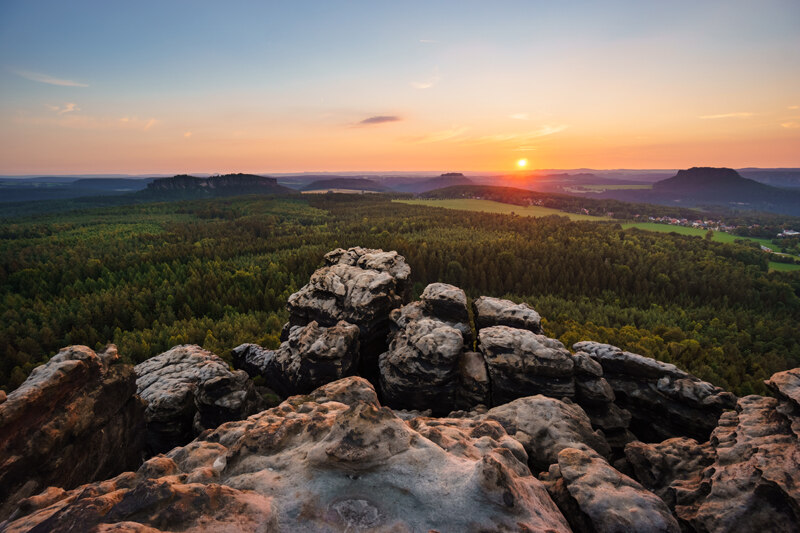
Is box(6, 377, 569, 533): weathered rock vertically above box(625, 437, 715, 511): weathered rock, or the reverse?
box(6, 377, 569, 533): weathered rock

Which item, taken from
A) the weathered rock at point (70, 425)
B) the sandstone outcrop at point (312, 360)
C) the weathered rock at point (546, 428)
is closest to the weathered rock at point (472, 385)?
the weathered rock at point (546, 428)

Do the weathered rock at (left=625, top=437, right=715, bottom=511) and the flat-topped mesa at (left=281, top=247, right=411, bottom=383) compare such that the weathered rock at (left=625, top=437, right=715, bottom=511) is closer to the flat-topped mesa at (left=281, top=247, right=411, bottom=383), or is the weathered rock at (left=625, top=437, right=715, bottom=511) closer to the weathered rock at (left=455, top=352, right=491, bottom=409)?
the weathered rock at (left=455, top=352, right=491, bottom=409)

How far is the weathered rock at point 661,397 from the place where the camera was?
1320 centimetres

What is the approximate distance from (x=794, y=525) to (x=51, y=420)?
63.4ft

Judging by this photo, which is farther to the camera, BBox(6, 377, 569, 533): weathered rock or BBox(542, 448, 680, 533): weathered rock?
BBox(542, 448, 680, 533): weathered rock

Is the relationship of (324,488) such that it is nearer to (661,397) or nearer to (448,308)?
(448,308)

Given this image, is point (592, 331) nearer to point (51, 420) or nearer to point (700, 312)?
point (700, 312)

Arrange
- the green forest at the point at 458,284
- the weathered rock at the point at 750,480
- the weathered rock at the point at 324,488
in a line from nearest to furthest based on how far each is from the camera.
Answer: the weathered rock at the point at 324,488, the weathered rock at the point at 750,480, the green forest at the point at 458,284

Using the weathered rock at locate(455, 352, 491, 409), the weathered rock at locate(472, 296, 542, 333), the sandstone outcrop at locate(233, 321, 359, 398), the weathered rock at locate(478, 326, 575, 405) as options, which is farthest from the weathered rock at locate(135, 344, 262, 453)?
the weathered rock at locate(472, 296, 542, 333)

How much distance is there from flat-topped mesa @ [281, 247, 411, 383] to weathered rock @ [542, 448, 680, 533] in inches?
458

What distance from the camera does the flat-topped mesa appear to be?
18750 mm

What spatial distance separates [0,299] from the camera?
127 feet

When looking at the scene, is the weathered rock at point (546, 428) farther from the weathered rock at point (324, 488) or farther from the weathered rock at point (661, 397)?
the weathered rock at point (661, 397)

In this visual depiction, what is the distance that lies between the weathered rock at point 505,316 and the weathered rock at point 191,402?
12.7 meters
